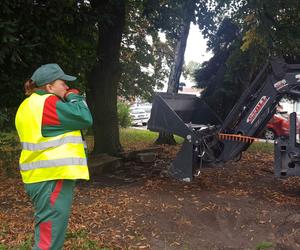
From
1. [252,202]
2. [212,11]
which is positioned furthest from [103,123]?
[252,202]

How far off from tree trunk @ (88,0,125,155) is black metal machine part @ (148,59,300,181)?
2.99 metres

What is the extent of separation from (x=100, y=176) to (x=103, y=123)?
2.25 m

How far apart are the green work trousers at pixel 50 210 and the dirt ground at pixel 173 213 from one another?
1.50m

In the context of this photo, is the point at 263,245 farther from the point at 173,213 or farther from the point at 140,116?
the point at 140,116

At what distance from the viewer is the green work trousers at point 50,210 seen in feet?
12.5

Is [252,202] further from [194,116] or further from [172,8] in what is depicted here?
[172,8]

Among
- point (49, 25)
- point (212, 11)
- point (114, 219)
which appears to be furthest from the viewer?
point (212, 11)

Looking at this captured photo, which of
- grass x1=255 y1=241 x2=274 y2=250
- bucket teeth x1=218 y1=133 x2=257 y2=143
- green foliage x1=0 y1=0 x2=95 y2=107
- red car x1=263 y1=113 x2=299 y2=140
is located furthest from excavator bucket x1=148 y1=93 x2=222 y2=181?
red car x1=263 y1=113 x2=299 y2=140

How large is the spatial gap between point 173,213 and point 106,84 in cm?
527

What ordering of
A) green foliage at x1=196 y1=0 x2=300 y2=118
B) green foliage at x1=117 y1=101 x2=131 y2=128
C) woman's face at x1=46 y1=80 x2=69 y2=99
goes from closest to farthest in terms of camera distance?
woman's face at x1=46 y1=80 x2=69 y2=99
green foliage at x1=196 y1=0 x2=300 y2=118
green foliage at x1=117 y1=101 x2=131 y2=128

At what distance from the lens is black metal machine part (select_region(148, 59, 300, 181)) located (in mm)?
7809

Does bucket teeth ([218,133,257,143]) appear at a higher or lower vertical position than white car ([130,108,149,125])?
higher

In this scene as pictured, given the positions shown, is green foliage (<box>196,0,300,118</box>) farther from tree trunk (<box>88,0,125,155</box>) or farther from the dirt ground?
the dirt ground

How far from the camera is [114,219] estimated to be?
6.41 meters
